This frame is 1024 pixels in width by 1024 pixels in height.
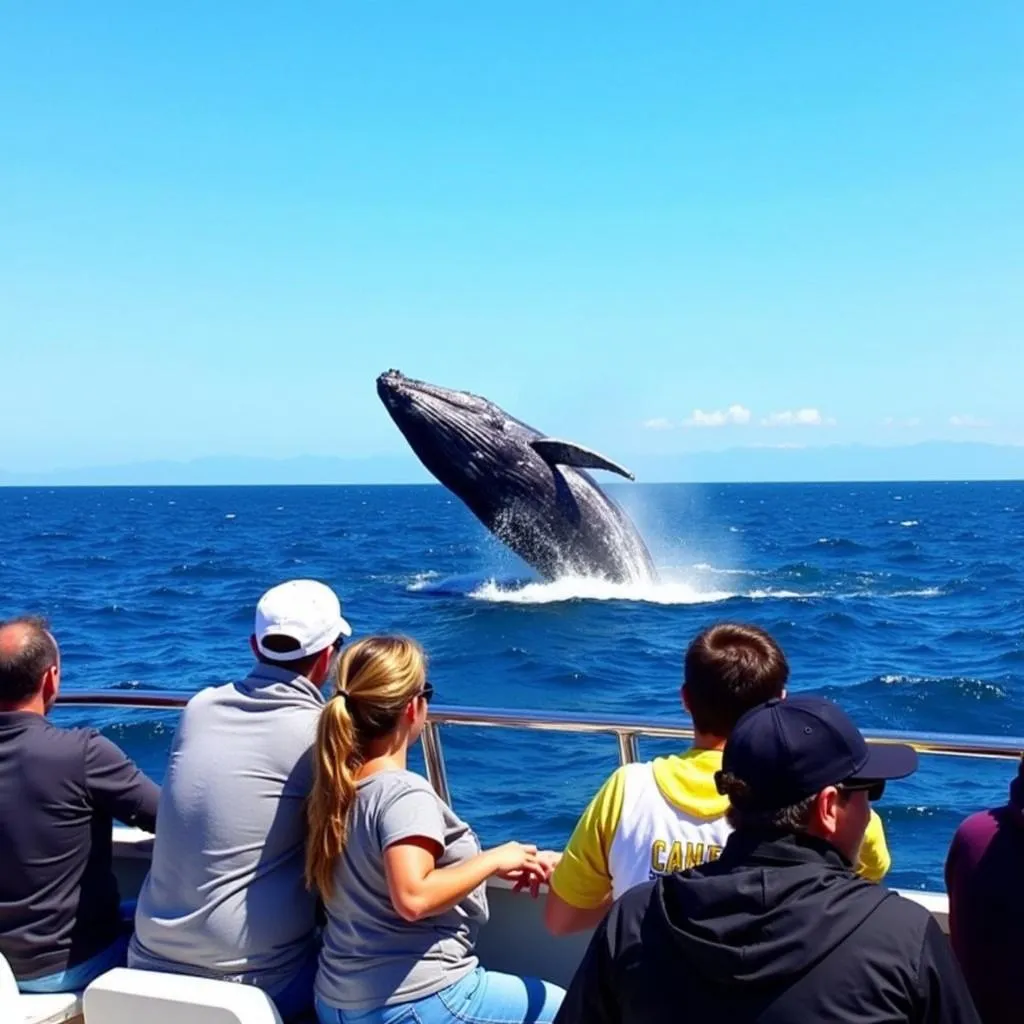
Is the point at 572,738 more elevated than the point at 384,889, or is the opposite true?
the point at 384,889

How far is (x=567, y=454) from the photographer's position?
55.1 feet

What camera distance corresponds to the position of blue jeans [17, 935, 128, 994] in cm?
351

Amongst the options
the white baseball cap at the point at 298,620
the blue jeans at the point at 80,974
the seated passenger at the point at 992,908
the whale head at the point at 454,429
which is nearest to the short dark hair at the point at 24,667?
the white baseball cap at the point at 298,620

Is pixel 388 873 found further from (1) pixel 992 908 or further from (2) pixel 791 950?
(1) pixel 992 908

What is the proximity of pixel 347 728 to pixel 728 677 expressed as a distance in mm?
982

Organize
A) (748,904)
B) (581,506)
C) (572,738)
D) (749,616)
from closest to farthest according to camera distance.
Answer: (748,904) → (572,738) → (581,506) → (749,616)

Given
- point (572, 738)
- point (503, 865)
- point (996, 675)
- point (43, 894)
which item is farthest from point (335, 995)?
point (996, 675)

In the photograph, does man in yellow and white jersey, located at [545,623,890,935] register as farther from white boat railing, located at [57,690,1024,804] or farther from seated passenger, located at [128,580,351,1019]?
seated passenger, located at [128,580,351,1019]

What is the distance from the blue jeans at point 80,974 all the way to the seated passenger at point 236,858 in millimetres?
340

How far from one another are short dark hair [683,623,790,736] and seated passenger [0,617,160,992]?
5.84ft

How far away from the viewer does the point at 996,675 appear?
15.4 m

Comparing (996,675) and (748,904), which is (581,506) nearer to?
(996,675)

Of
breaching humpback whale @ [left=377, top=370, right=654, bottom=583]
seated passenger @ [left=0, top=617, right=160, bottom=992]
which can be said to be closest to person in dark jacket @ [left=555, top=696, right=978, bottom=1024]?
seated passenger @ [left=0, top=617, right=160, bottom=992]

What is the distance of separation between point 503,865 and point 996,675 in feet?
45.2
